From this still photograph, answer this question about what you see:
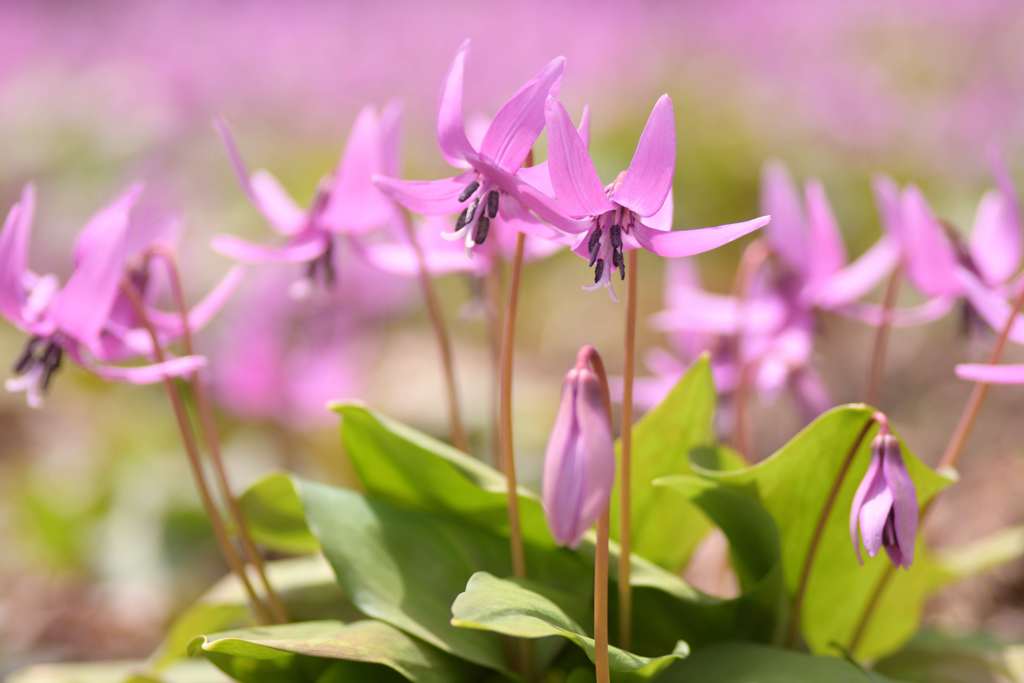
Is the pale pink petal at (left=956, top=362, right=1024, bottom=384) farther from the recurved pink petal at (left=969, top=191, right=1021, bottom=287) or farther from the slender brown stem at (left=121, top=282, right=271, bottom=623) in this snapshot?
the slender brown stem at (left=121, top=282, right=271, bottom=623)

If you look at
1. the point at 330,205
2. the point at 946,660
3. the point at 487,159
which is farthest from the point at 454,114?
the point at 946,660

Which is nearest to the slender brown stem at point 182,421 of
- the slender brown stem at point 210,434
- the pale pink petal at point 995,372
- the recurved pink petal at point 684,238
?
the slender brown stem at point 210,434

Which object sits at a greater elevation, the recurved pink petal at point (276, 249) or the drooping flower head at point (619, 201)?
the drooping flower head at point (619, 201)

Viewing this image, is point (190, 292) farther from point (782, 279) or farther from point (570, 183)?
point (570, 183)

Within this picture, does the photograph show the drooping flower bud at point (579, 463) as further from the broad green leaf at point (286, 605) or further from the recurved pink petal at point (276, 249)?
the broad green leaf at point (286, 605)

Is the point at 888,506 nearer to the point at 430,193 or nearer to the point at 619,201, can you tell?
the point at 619,201
